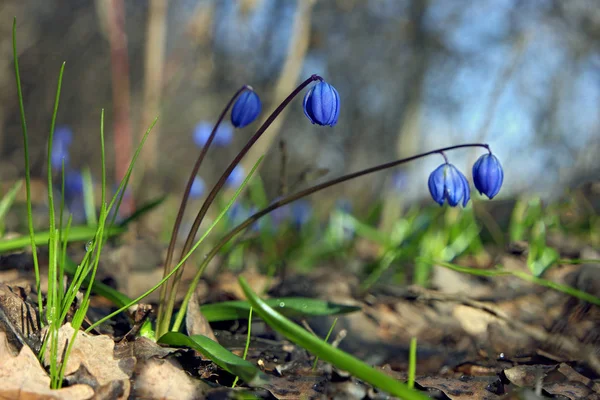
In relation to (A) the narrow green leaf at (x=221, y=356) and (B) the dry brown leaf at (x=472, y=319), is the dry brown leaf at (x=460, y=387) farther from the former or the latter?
(B) the dry brown leaf at (x=472, y=319)

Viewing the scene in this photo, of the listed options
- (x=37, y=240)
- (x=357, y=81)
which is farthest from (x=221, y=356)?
(x=357, y=81)

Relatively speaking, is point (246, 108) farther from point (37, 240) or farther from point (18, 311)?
point (37, 240)

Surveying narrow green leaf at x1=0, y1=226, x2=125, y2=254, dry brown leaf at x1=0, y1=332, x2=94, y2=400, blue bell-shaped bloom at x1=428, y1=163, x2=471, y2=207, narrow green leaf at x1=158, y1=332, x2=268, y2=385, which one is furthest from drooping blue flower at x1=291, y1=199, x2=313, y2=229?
dry brown leaf at x1=0, y1=332, x2=94, y2=400

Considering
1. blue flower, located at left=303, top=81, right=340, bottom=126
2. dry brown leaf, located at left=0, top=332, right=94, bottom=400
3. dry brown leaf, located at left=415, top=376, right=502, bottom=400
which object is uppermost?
blue flower, located at left=303, top=81, right=340, bottom=126

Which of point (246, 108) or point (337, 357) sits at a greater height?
point (246, 108)

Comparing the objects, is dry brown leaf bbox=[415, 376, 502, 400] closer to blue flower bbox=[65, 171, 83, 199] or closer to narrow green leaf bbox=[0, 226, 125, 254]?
narrow green leaf bbox=[0, 226, 125, 254]

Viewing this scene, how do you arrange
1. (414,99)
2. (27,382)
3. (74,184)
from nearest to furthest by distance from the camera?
(27,382), (74,184), (414,99)

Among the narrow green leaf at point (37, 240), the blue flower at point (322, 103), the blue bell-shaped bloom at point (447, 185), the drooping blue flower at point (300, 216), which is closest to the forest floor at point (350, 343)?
the narrow green leaf at point (37, 240)
